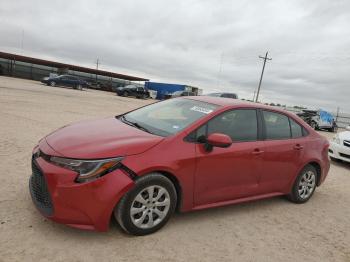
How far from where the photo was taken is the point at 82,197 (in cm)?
330

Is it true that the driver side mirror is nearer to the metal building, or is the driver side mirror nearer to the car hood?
the car hood

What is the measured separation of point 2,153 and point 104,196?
348 cm

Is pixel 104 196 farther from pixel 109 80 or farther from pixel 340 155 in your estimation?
pixel 109 80

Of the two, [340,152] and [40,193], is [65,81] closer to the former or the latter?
[340,152]

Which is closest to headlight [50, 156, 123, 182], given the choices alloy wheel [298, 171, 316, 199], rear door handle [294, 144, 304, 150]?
rear door handle [294, 144, 304, 150]

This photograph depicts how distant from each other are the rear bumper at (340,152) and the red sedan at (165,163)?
14.9 feet

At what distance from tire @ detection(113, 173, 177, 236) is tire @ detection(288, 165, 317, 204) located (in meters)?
2.45

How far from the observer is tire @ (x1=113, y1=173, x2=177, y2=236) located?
3.51m

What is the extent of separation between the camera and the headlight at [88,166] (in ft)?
10.9

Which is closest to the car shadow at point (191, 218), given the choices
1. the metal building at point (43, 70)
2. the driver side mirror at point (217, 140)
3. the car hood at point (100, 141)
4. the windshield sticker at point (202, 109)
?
the car hood at point (100, 141)

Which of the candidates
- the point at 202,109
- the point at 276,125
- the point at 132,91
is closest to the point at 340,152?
the point at 276,125

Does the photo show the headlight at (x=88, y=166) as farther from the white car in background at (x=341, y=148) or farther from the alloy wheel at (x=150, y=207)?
the white car in background at (x=341, y=148)

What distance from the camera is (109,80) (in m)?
55.5

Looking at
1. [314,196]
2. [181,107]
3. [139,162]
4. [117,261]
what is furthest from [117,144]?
[314,196]
